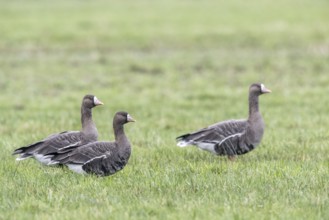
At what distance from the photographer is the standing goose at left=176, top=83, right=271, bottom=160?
40.0ft

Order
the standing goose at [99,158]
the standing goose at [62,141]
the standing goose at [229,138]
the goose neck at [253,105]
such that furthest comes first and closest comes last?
the goose neck at [253,105] < the standing goose at [229,138] < the standing goose at [62,141] < the standing goose at [99,158]

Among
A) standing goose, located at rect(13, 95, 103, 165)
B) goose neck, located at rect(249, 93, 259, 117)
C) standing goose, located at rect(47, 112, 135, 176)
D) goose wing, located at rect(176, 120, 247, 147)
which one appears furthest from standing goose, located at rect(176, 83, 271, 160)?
standing goose, located at rect(47, 112, 135, 176)

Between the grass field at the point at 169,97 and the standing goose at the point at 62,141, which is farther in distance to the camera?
the standing goose at the point at 62,141

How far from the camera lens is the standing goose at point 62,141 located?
37.1 feet

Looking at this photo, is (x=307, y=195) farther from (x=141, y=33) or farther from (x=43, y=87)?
(x=141, y=33)

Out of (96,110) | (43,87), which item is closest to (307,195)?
(96,110)

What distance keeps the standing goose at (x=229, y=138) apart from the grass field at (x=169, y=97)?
292 mm

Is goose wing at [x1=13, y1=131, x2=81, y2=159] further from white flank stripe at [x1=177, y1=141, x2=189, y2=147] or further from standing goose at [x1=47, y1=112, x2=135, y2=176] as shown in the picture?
white flank stripe at [x1=177, y1=141, x2=189, y2=147]

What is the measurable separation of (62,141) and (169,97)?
9.75 meters

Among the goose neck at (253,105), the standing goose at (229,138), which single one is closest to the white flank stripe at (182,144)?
the standing goose at (229,138)

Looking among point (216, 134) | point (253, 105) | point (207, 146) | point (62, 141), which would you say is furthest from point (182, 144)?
point (62, 141)

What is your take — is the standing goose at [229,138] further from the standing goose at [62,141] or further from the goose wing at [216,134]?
the standing goose at [62,141]

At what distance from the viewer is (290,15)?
42.5 meters

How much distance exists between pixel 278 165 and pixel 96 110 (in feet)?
30.7
